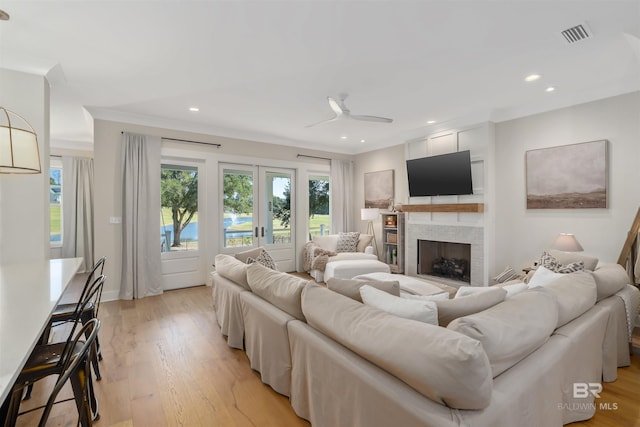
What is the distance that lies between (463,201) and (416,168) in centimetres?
100

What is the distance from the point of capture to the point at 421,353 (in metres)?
1.16

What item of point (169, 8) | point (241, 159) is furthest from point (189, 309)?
point (169, 8)

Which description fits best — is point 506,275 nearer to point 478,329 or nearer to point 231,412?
point 478,329

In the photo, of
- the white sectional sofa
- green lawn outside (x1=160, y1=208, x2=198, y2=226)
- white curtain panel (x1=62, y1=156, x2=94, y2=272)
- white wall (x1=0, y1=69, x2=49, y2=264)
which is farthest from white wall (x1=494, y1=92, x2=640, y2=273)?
white curtain panel (x1=62, y1=156, x2=94, y2=272)

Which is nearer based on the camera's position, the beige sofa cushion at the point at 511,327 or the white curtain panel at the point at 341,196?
the beige sofa cushion at the point at 511,327

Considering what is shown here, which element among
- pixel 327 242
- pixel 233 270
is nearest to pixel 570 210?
pixel 327 242

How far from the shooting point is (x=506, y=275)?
405 centimetres

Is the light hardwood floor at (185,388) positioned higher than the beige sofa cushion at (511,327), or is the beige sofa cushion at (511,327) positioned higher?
the beige sofa cushion at (511,327)

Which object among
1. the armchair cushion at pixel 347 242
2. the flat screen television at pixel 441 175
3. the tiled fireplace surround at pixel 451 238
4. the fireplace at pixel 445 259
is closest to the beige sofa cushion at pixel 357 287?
the tiled fireplace surround at pixel 451 238

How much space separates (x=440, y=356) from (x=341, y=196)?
5810mm

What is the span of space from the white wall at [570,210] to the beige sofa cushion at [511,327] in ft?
9.39

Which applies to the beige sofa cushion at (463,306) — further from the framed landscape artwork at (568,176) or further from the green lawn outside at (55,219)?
the green lawn outside at (55,219)

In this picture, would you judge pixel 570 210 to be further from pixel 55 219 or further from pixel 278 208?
pixel 55 219

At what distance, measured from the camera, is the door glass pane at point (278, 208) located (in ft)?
19.6
